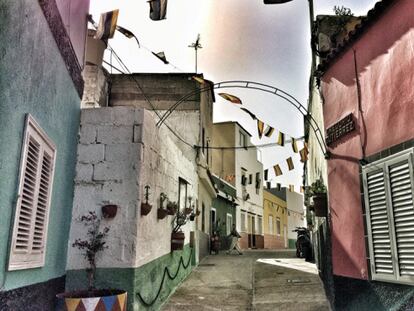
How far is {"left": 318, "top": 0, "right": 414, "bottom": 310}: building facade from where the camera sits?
15.9 ft

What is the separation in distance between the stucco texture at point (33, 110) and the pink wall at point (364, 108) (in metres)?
4.06

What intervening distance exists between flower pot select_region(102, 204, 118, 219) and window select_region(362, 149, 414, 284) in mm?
3458

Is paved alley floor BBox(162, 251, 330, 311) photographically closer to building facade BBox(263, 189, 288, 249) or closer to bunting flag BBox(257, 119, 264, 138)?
bunting flag BBox(257, 119, 264, 138)

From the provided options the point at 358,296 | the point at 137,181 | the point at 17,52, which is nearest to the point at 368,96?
the point at 358,296

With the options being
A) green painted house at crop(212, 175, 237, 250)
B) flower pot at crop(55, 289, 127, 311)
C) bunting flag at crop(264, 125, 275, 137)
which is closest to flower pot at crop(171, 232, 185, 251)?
flower pot at crop(55, 289, 127, 311)

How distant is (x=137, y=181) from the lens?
5.67 metres

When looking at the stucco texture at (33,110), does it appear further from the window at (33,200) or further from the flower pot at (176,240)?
the flower pot at (176,240)

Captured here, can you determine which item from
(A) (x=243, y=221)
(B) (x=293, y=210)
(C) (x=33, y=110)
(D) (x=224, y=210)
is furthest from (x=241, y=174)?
(C) (x=33, y=110)

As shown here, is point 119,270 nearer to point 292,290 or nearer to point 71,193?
point 71,193

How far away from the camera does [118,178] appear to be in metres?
5.70

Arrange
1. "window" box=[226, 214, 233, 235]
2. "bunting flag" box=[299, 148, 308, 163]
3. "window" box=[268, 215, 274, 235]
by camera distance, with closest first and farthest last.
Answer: "bunting flag" box=[299, 148, 308, 163], "window" box=[226, 214, 233, 235], "window" box=[268, 215, 274, 235]

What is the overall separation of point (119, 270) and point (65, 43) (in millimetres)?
3012

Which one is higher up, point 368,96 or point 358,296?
point 368,96

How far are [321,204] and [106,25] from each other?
488cm
